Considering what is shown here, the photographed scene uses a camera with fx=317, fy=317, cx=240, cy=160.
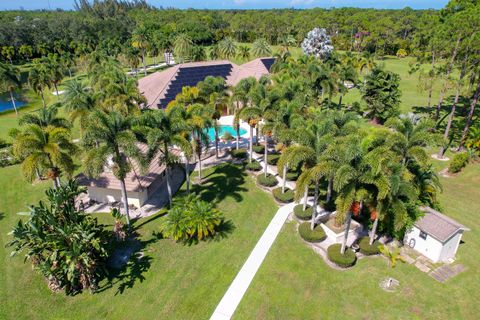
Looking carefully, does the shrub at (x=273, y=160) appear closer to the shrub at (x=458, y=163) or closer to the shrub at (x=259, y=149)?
the shrub at (x=259, y=149)

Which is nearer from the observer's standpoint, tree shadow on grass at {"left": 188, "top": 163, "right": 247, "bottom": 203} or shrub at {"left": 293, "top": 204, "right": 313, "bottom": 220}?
shrub at {"left": 293, "top": 204, "right": 313, "bottom": 220}

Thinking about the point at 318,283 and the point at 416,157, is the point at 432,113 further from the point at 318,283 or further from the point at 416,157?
the point at 318,283

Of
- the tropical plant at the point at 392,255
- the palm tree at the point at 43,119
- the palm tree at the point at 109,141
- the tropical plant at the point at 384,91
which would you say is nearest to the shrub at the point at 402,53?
the tropical plant at the point at 384,91

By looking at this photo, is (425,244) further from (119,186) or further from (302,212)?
(119,186)

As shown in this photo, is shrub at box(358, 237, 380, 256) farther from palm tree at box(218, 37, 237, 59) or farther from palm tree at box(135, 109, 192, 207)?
palm tree at box(218, 37, 237, 59)

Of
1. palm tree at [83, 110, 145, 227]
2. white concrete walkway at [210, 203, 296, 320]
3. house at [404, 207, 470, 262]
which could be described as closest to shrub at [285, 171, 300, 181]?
white concrete walkway at [210, 203, 296, 320]

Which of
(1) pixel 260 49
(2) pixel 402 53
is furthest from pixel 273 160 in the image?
(2) pixel 402 53
